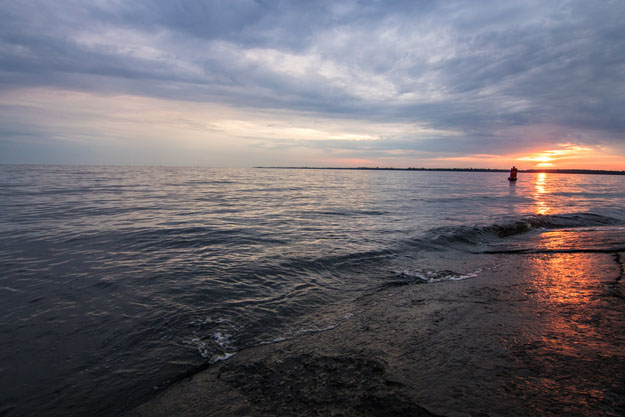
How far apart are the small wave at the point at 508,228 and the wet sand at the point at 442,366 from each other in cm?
603

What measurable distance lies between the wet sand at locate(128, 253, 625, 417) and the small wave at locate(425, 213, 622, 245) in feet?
19.8

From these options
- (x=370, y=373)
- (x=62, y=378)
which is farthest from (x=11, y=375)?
(x=370, y=373)

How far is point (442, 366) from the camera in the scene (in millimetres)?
2998

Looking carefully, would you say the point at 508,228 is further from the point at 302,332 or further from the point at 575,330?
the point at 302,332

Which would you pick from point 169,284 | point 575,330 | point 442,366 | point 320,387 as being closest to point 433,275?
point 575,330

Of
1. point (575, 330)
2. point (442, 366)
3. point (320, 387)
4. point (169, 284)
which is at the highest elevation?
point (575, 330)

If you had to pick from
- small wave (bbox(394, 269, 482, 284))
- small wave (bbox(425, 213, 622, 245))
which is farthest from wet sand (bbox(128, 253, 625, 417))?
small wave (bbox(425, 213, 622, 245))

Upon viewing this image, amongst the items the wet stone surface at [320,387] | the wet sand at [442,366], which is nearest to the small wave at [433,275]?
the wet sand at [442,366]

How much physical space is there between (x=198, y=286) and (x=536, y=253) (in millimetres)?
8877

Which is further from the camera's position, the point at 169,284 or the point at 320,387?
the point at 169,284

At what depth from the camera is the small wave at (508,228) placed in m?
11.1

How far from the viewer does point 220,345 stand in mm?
4039

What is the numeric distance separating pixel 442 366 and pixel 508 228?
12406 millimetres

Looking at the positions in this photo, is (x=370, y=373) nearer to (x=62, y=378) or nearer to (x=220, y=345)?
(x=220, y=345)
